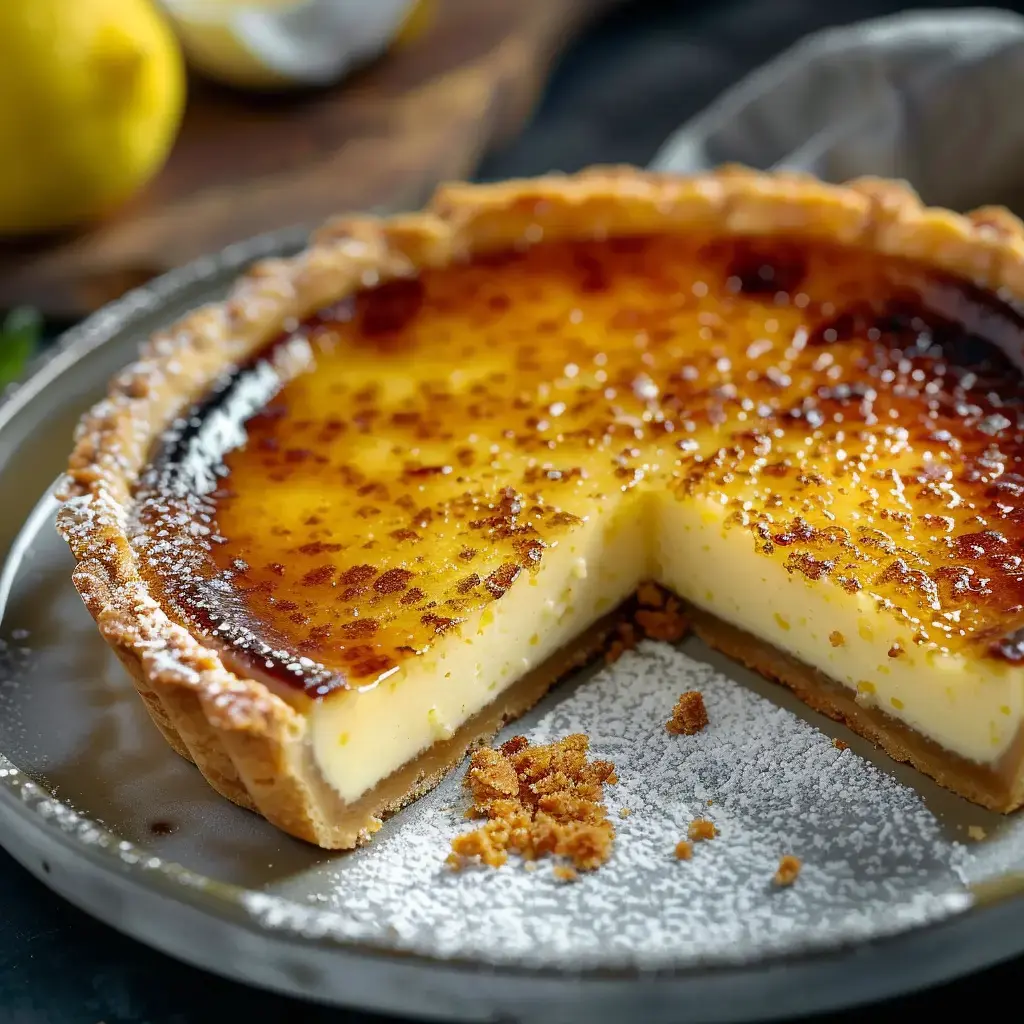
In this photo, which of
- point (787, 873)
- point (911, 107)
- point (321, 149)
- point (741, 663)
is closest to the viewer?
point (787, 873)

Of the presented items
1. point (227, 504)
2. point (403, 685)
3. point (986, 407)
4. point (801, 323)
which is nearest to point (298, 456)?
point (227, 504)

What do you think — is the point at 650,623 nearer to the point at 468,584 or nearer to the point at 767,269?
the point at 468,584

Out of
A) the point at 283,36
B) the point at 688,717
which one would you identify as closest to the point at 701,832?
the point at 688,717

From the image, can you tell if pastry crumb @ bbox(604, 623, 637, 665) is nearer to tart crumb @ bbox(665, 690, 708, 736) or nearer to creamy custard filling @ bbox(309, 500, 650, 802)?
creamy custard filling @ bbox(309, 500, 650, 802)

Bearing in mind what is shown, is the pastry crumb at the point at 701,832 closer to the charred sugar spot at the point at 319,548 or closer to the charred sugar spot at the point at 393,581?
the charred sugar spot at the point at 393,581

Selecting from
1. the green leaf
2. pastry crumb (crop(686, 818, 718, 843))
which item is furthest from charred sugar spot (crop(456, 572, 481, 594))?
the green leaf

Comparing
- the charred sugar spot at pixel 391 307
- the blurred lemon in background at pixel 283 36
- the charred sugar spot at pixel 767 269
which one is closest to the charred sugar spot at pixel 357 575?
the charred sugar spot at pixel 391 307
